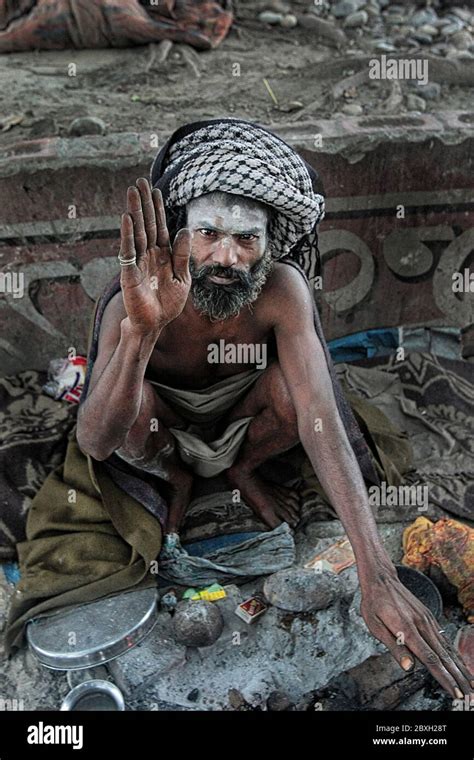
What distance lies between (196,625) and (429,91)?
3066mm

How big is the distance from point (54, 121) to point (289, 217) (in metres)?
1.90

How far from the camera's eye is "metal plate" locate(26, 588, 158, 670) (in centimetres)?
265

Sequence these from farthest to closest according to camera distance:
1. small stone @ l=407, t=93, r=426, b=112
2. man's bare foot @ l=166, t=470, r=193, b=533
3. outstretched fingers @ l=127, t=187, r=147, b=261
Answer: small stone @ l=407, t=93, r=426, b=112, man's bare foot @ l=166, t=470, r=193, b=533, outstretched fingers @ l=127, t=187, r=147, b=261

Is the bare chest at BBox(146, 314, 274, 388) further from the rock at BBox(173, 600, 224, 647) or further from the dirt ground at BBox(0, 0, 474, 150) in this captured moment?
the dirt ground at BBox(0, 0, 474, 150)

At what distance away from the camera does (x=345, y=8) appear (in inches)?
214

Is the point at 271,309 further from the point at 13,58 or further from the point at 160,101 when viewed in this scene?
the point at 13,58

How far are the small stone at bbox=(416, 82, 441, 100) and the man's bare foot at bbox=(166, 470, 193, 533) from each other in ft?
8.11

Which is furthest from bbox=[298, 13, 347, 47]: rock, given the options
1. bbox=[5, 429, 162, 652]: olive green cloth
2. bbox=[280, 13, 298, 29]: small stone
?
bbox=[5, 429, 162, 652]: olive green cloth

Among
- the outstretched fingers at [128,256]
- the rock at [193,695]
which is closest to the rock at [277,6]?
the outstretched fingers at [128,256]

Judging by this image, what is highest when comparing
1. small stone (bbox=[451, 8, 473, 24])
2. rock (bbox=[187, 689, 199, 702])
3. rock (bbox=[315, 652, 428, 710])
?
small stone (bbox=[451, 8, 473, 24])

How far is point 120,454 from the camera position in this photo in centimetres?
290

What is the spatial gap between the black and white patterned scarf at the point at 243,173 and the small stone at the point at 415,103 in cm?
162

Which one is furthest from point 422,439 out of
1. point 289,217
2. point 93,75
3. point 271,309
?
point 93,75

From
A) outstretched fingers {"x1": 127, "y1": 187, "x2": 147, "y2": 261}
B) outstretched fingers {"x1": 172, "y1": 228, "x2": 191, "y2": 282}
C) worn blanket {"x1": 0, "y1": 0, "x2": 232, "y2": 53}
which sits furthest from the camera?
worn blanket {"x1": 0, "y1": 0, "x2": 232, "y2": 53}
